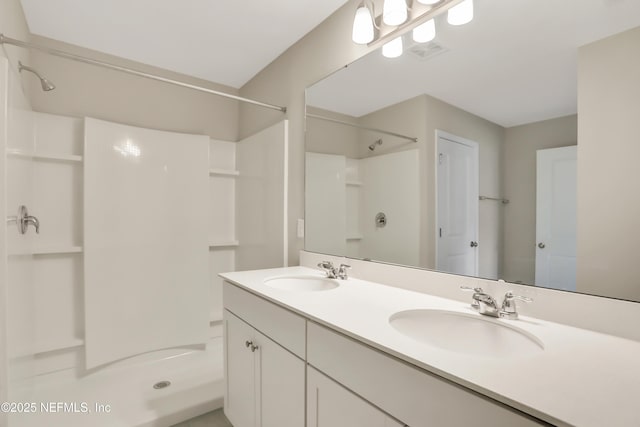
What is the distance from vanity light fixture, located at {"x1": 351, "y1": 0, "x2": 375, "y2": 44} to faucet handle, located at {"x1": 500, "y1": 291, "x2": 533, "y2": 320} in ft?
4.27

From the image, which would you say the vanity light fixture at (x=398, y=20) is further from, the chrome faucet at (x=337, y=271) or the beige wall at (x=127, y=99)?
the beige wall at (x=127, y=99)

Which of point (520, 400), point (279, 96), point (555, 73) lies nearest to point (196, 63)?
point (279, 96)

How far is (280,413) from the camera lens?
115 centimetres

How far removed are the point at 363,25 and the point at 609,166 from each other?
1.17 meters

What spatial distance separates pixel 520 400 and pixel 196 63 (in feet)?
9.05

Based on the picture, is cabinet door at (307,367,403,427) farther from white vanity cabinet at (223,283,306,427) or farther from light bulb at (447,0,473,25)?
light bulb at (447,0,473,25)

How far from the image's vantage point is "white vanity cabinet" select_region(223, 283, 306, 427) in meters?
1.09

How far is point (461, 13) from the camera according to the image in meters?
1.20

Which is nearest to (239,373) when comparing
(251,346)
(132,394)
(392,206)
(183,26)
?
(251,346)

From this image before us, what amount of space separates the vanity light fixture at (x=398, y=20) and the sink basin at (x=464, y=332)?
3.68 feet

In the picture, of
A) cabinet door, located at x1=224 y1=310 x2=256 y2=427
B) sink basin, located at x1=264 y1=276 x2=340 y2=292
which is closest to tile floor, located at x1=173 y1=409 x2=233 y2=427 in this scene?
cabinet door, located at x1=224 y1=310 x2=256 y2=427

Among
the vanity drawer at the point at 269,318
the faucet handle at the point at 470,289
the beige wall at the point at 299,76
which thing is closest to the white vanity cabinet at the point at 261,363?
the vanity drawer at the point at 269,318

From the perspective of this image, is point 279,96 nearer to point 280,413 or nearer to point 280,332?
point 280,332

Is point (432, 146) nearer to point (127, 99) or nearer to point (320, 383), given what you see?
point (320, 383)
